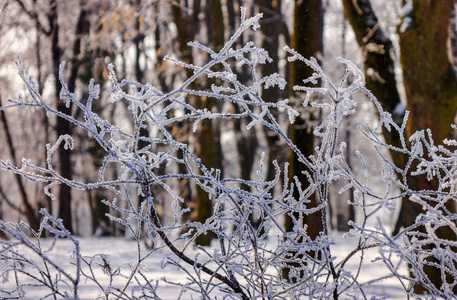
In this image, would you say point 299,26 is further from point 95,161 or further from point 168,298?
point 95,161

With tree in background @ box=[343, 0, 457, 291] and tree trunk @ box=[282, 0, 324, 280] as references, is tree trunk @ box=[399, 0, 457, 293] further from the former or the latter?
tree trunk @ box=[282, 0, 324, 280]

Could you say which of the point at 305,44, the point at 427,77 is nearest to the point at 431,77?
the point at 427,77

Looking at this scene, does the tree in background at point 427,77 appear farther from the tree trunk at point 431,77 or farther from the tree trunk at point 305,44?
the tree trunk at point 305,44

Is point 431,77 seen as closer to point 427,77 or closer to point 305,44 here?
point 427,77

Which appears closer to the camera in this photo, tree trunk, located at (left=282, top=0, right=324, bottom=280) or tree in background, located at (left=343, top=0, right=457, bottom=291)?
tree in background, located at (left=343, top=0, right=457, bottom=291)

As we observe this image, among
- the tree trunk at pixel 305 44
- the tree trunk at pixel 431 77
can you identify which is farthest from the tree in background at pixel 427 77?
the tree trunk at pixel 305 44

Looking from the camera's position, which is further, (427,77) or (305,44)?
(305,44)

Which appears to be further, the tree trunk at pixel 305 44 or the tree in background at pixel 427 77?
the tree trunk at pixel 305 44

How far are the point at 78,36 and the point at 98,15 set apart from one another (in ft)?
2.96

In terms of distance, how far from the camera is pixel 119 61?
61.6 feet

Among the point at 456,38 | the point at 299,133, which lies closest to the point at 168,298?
the point at 299,133

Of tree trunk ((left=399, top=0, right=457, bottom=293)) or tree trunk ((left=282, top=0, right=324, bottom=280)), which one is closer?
tree trunk ((left=399, top=0, right=457, bottom=293))

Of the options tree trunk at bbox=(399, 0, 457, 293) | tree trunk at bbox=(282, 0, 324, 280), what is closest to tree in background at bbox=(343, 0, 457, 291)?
tree trunk at bbox=(399, 0, 457, 293)

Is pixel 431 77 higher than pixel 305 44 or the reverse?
the reverse
